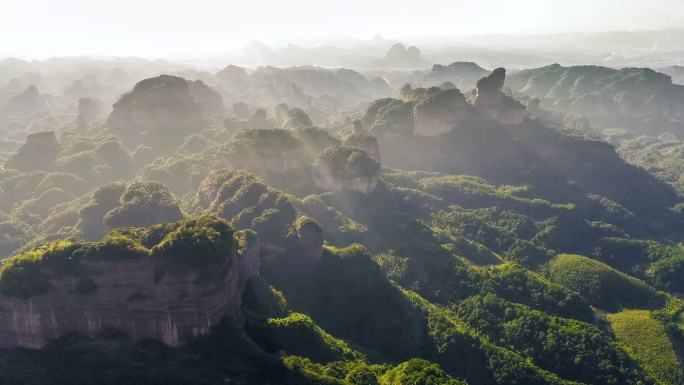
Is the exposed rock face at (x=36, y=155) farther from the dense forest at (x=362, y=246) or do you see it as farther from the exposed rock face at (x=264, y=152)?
the exposed rock face at (x=264, y=152)

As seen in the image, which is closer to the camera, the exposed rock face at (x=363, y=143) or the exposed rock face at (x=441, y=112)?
the exposed rock face at (x=363, y=143)

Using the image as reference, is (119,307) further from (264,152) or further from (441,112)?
(441,112)

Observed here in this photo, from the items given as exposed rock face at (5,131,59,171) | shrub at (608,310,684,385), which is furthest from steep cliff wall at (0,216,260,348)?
exposed rock face at (5,131,59,171)

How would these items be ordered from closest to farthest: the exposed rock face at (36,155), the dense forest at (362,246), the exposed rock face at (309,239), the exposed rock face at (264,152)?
the dense forest at (362,246), the exposed rock face at (309,239), the exposed rock face at (264,152), the exposed rock face at (36,155)

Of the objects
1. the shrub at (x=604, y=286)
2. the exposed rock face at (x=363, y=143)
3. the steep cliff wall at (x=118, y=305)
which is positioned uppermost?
the exposed rock face at (x=363, y=143)

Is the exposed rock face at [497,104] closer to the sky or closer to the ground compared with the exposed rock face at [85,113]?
closer to the sky

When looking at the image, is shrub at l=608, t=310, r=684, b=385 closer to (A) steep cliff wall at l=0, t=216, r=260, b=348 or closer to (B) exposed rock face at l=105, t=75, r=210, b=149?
(A) steep cliff wall at l=0, t=216, r=260, b=348


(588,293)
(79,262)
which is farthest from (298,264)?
(588,293)

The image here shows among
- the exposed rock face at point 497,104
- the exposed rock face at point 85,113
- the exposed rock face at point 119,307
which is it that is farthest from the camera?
the exposed rock face at point 85,113

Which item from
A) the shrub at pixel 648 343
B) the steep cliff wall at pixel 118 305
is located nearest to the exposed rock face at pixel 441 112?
the shrub at pixel 648 343
